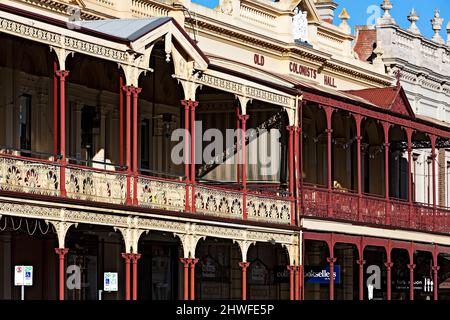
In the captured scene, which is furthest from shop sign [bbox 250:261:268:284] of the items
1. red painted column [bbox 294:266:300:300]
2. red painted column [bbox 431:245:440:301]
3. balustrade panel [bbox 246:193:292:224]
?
red painted column [bbox 431:245:440:301]

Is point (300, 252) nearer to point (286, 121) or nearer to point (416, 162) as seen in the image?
point (286, 121)

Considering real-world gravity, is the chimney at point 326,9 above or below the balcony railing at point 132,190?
above

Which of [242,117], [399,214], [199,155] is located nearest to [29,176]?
[242,117]

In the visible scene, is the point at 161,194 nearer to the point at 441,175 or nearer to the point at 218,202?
the point at 218,202

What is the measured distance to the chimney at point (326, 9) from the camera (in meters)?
48.4

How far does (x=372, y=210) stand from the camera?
124 feet

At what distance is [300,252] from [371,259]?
9.83m

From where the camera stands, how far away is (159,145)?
33.7 metres

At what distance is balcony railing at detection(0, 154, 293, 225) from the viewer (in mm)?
23922

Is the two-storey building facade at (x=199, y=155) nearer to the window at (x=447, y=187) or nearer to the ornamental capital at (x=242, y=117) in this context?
the ornamental capital at (x=242, y=117)

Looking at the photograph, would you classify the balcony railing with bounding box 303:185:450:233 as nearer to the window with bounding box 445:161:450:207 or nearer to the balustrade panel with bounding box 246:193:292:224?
the balustrade panel with bounding box 246:193:292:224

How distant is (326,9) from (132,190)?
22749mm

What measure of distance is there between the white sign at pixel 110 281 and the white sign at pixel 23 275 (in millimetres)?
3481

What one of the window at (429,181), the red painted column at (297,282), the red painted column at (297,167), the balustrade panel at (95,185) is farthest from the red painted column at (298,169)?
the window at (429,181)
